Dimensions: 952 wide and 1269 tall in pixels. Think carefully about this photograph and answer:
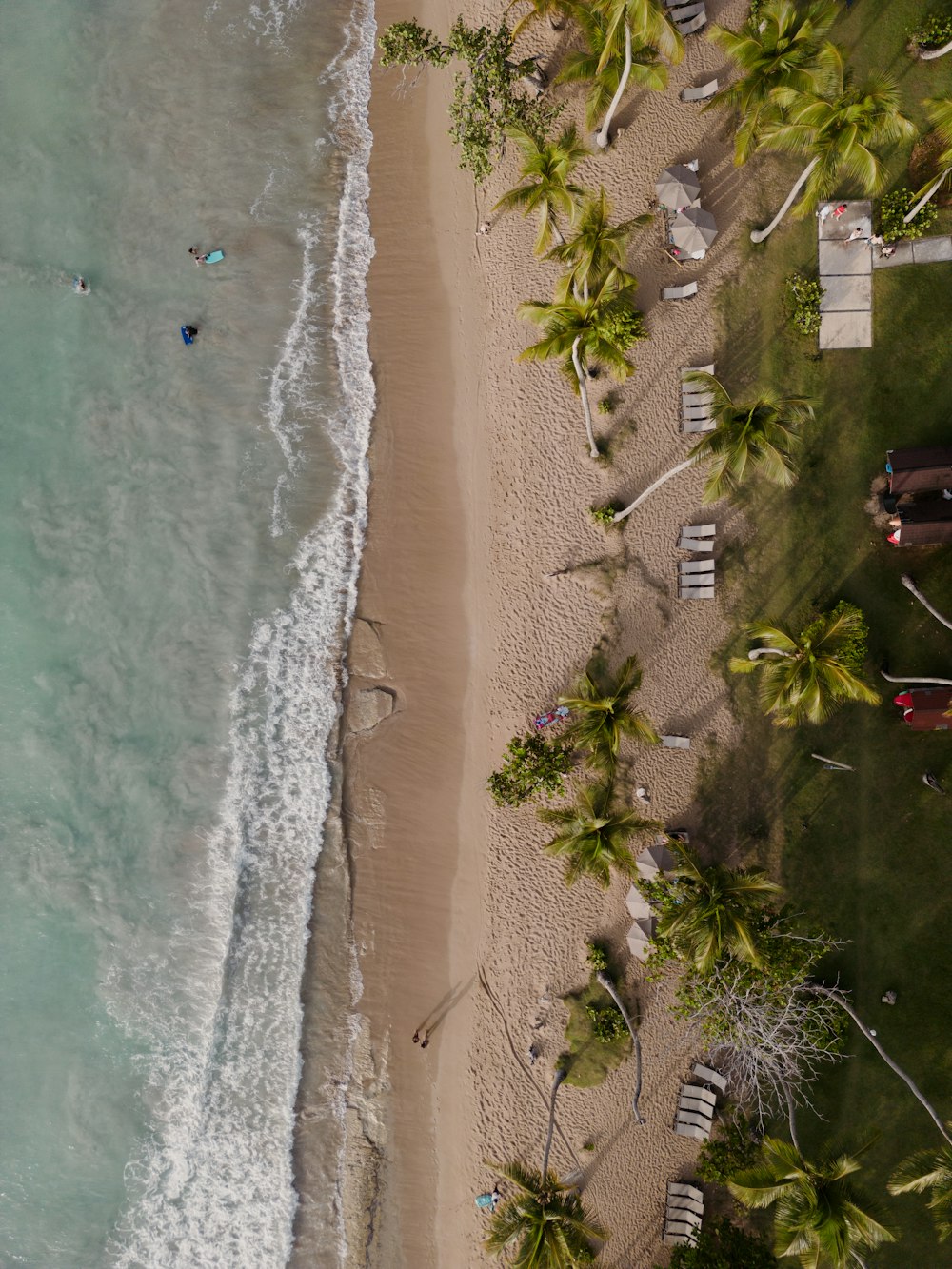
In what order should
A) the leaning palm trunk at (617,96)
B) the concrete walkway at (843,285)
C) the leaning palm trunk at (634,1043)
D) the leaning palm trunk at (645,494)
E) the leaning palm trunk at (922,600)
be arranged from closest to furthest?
1. the leaning palm trunk at (617,96)
2. the leaning palm trunk at (645,494)
3. the leaning palm trunk at (922,600)
4. the leaning palm trunk at (634,1043)
5. the concrete walkway at (843,285)

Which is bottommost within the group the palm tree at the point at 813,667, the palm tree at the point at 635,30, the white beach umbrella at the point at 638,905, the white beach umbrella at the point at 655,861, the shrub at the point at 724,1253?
the shrub at the point at 724,1253

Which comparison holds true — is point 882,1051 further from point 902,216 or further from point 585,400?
point 902,216

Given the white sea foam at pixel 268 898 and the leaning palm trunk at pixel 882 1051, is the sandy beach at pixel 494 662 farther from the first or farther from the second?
the leaning palm trunk at pixel 882 1051

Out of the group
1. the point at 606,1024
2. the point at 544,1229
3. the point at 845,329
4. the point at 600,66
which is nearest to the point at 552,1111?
the point at 606,1024

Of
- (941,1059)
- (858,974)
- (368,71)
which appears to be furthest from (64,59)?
(941,1059)

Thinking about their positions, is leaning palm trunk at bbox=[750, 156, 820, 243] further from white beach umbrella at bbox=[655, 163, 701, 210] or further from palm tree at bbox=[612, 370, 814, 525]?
palm tree at bbox=[612, 370, 814, 525]

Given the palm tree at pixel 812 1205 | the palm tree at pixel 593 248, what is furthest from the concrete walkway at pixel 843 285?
the palm tree at pixel 812 1205
